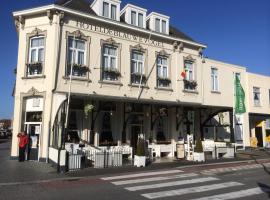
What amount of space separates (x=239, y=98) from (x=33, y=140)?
17038 mm

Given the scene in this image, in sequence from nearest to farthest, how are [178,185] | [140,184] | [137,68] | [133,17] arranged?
[178,185] → [140,184] → [137,68] → [133,17]

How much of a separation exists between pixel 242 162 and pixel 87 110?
9326mm

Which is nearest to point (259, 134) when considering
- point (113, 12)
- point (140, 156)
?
Result: point (140, 156)

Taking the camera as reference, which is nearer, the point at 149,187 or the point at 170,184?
the point at 149,187

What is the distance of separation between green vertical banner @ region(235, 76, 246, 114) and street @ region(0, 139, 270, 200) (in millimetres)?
11526

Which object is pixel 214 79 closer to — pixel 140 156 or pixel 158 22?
pixel 158 22

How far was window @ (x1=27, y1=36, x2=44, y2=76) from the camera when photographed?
54.5ft

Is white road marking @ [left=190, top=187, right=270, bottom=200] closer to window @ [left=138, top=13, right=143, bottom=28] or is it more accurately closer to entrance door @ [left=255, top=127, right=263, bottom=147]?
window @ [left=138, top=13, right=143, bottom=28]

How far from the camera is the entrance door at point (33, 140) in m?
16.3

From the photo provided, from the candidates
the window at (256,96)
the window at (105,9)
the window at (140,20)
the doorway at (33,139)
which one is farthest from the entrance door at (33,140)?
the window at (256,96)

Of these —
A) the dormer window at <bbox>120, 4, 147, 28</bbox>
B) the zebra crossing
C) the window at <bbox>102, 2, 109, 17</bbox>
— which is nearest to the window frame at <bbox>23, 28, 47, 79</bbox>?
the window at <bbox>102, 2, 109, 17</bbox>

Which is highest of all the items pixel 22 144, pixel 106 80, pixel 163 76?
pixel 163 76

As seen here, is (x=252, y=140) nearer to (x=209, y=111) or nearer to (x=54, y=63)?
(x=209, y=111)

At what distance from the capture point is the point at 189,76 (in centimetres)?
2216
